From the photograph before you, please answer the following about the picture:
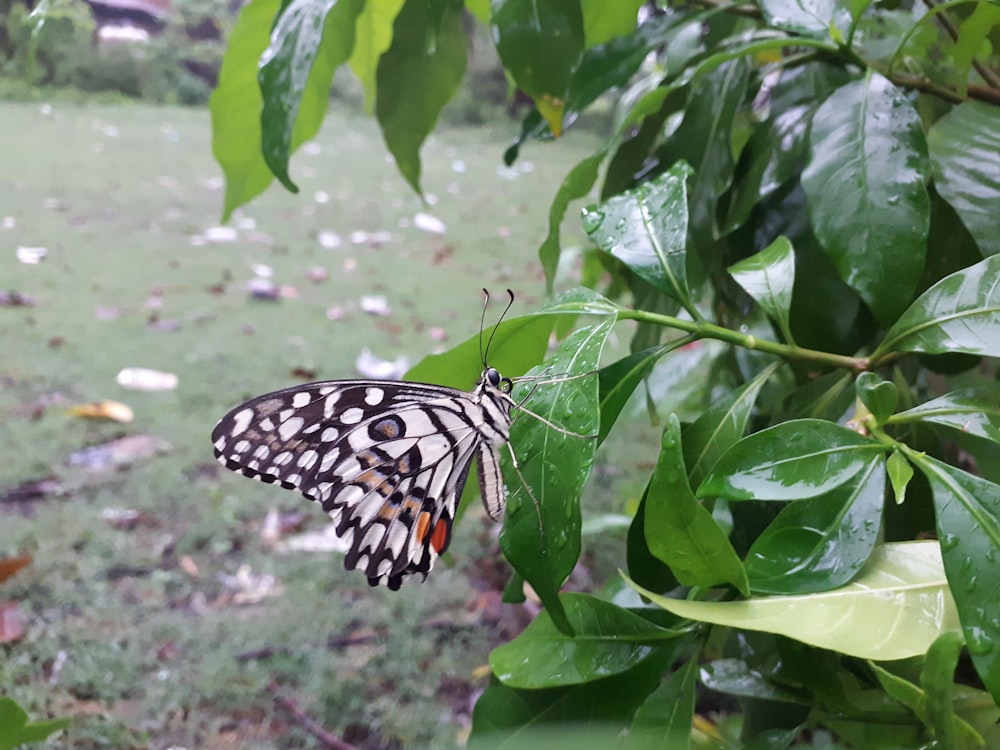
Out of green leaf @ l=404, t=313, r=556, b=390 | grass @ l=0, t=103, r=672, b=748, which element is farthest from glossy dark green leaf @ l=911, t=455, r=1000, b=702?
grass @ l=0, t=103, r=672, b=748

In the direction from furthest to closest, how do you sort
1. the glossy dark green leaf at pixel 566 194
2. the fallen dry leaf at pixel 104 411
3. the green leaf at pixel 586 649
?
the fallen dry leaf at pixel 104 411 < the glossy dark green leaf at pixel 566 194 < the green leaf at pixel 586 649

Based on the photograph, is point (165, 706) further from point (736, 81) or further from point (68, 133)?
point (68, 133)

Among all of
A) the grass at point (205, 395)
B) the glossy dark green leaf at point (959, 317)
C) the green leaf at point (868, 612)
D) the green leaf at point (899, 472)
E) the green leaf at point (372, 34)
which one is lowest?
the grass at point (205, 395)

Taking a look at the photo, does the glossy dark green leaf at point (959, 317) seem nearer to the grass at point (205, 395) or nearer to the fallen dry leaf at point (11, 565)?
the grass at point (205, 395)

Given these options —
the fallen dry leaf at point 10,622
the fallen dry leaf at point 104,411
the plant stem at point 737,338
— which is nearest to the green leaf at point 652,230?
the plant stem at point 737,338

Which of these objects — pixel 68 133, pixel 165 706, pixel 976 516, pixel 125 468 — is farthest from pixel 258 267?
pixel 976 516

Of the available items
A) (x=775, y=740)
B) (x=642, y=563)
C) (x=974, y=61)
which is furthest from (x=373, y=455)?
(x=974, y=61)
